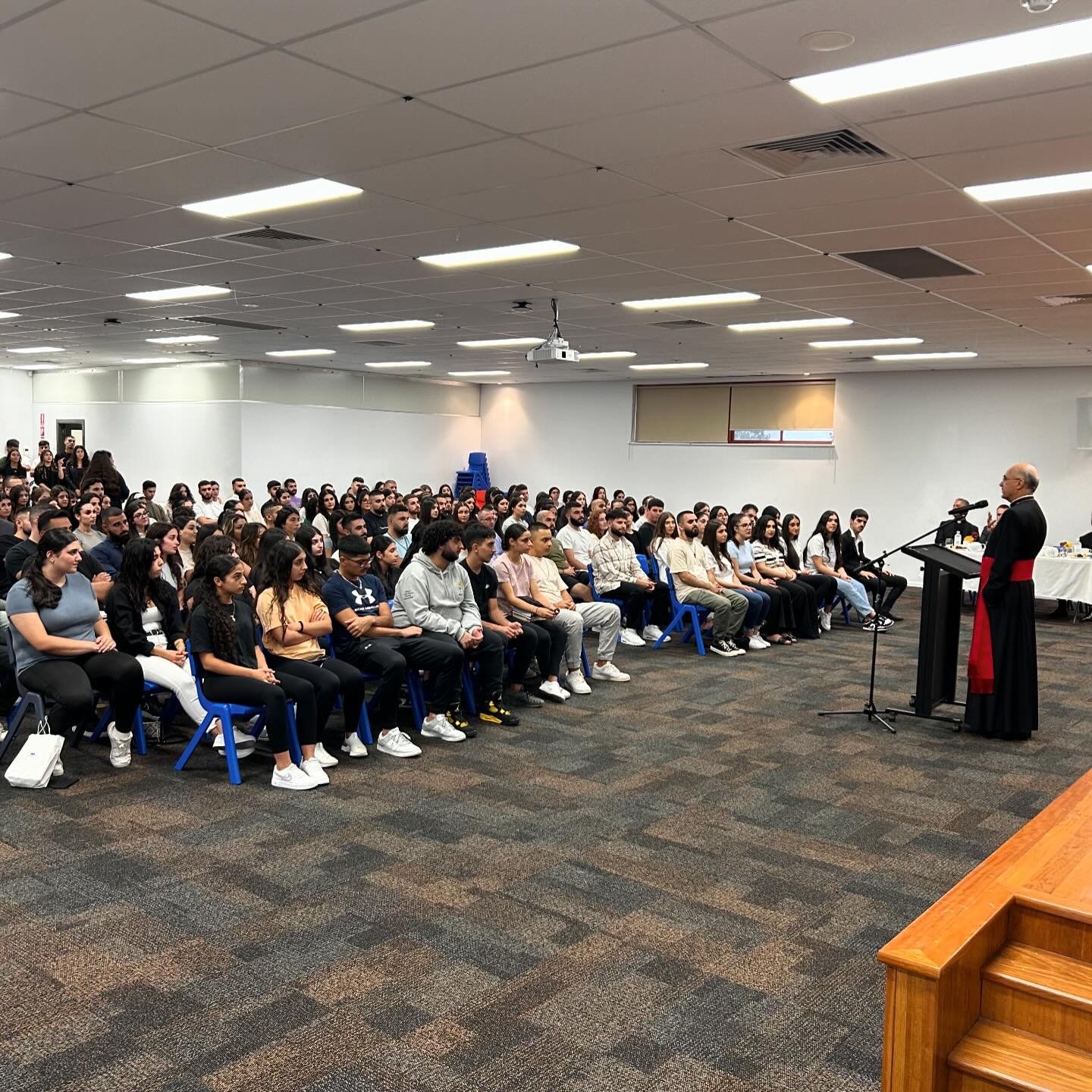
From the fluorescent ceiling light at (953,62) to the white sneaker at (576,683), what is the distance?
411 centimetres

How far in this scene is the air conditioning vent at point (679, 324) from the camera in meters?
10.0

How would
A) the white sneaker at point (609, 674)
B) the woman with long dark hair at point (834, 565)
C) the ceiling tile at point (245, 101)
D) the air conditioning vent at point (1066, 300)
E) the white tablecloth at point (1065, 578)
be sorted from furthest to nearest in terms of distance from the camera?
the white tablecloth at point (1065, 578), the woman with long dark hair at point (834, 565), the air conditioning vent at point (1066, 300), the white sneaker at point (609, 674), the ceiling tile at point (245, 101)

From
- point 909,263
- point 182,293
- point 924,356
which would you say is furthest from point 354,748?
point 924,356

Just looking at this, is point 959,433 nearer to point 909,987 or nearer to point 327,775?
point 327,775

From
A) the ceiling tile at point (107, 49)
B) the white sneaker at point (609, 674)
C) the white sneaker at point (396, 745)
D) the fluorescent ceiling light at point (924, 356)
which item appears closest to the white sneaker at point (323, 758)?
the white sneaker at point (396, 745)

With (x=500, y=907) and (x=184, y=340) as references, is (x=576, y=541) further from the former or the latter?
(x=184, y=340)

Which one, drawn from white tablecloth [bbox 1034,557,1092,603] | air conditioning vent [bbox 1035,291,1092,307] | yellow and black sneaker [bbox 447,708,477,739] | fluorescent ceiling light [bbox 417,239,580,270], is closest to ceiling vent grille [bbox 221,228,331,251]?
fluorescent ceiling light [bbox 417,239,580,270]

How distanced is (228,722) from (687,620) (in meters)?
4.92

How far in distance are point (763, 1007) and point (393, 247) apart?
213 inches

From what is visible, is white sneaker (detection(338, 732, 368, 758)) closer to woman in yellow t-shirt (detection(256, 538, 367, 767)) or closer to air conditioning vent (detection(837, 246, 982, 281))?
woman in yellow t-shirt (detection(256, 538, 367, 767))

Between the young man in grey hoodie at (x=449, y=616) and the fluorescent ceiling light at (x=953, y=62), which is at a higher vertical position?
the fluorescent ceiling light at (x=953, y=62)

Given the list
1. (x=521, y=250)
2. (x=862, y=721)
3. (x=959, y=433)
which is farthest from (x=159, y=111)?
(x=959, y=433)

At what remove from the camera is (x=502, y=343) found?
1243cm

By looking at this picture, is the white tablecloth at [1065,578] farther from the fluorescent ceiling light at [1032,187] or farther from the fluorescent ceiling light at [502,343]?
the fluorescent ceiling light at [1032,187]
